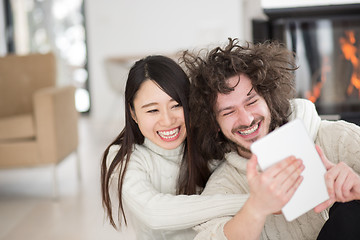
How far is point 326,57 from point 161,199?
1.86 m

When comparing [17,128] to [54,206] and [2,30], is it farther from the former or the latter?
[2,30]

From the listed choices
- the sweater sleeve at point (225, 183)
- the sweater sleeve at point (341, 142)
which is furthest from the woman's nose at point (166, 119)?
the sweater sleeve at point (341, 142)

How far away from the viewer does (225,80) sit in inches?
58.0

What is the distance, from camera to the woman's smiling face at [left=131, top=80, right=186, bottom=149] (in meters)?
1.56

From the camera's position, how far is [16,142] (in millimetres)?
3309

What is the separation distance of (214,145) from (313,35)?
156cm

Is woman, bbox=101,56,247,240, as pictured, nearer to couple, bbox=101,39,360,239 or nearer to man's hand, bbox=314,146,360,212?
couple, bbox=101,39,360,239

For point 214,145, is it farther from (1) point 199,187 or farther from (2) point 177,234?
(2) point 177,234

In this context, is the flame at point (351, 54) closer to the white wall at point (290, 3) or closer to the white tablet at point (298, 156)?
the white wall at point (290, 3)

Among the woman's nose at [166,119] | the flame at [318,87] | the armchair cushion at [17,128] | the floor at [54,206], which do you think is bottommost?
the floor at [54,206]

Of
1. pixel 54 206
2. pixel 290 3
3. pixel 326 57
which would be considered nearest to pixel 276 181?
pixel 290 3

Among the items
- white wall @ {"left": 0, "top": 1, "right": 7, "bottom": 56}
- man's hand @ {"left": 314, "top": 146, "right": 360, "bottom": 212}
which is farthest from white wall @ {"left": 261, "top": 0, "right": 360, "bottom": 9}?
white wall @ {"left": 0, "top": 1, "right": 7, "bottom": 56}

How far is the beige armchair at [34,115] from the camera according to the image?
129 inches

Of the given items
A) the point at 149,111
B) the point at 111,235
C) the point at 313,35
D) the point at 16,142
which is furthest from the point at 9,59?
the point at 149,111
